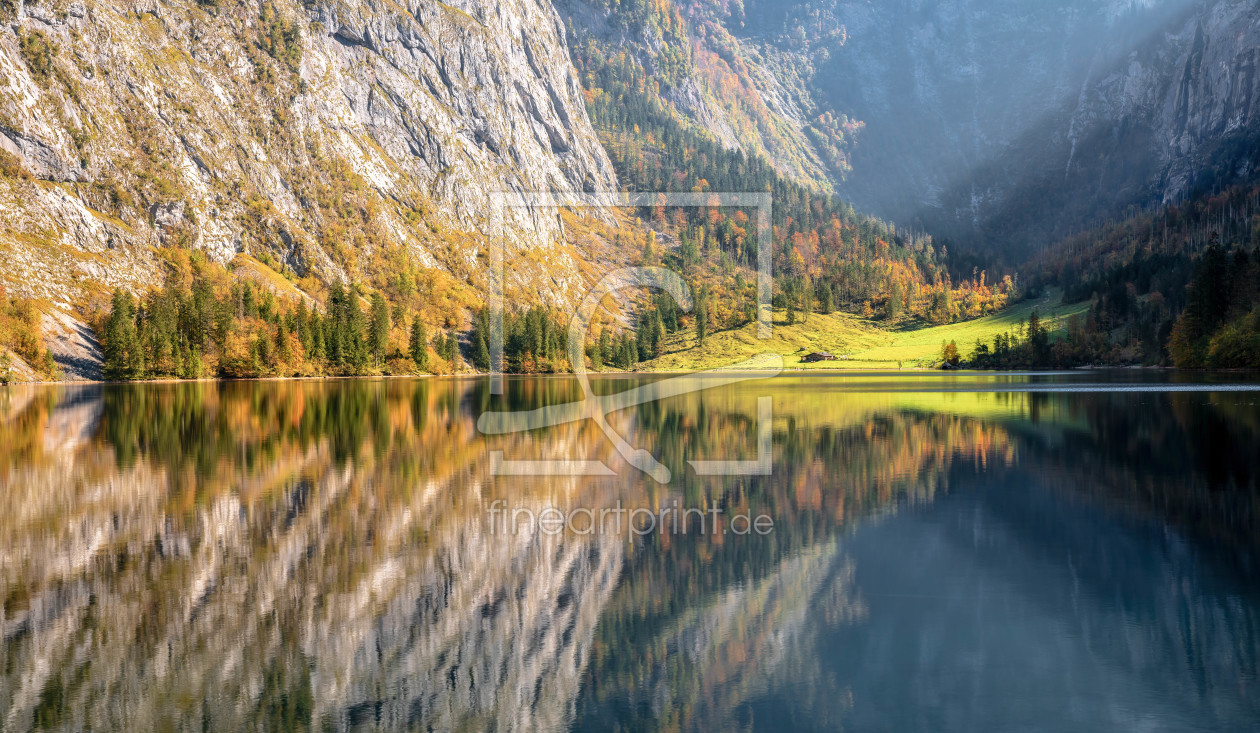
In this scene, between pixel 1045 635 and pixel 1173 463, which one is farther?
pixel 1173 463

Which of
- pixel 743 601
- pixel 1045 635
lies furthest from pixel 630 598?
pixel 1045 635

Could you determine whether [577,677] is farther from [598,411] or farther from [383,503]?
[598,411]

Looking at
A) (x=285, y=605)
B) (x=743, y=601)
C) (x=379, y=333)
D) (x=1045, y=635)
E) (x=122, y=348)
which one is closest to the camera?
(x=1045, y=635)

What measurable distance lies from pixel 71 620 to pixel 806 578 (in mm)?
14538

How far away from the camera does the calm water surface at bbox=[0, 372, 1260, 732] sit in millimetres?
12023

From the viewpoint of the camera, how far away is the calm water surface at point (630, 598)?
473 inches

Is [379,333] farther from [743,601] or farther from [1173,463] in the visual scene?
[743,601]

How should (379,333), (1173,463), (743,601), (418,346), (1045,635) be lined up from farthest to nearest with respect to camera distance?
(418,346) < (379,333) < (1173,463) < (743,601) < (1045,635)

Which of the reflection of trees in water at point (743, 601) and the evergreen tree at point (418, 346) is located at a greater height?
the evergreen tree at point (418, 346)

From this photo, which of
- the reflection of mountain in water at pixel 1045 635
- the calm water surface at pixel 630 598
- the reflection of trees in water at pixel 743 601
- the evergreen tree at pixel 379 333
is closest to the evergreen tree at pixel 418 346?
the evergreen tree at pixel 379 333

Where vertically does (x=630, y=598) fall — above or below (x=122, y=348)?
below

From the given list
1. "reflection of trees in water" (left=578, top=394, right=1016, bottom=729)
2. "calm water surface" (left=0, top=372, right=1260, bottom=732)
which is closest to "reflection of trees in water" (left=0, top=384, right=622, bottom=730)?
"calm water surface" (left=0, top=372, right=1260, bottom=732)

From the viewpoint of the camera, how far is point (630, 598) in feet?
54.6

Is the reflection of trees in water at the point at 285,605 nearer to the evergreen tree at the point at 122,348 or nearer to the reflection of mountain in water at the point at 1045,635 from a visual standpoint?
the reflection of mountain in water at the point at 1045,635
